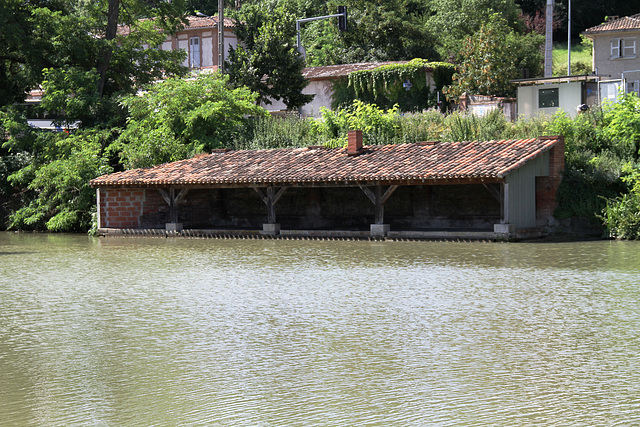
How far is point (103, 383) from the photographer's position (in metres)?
7.62

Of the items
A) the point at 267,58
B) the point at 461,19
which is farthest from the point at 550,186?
the point at 461,19

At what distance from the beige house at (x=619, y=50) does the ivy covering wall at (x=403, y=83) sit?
9.46 metres

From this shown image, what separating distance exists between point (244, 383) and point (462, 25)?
160ft

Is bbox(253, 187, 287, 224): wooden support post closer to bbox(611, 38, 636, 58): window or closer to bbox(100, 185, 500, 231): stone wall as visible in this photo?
bbox(100, 185, 500, 231): stone wall

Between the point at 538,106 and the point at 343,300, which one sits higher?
the point at 538,106

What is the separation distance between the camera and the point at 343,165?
24422mm

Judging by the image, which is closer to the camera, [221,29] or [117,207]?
[117,207]

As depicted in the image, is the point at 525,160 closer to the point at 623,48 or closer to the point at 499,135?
the point at 499,135

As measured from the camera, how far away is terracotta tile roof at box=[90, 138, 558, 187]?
22.0m

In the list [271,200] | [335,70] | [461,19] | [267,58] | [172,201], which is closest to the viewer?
[271,200]

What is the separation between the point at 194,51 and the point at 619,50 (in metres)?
24.8

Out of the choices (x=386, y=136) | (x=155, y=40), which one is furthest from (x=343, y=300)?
(x=155, y=40)

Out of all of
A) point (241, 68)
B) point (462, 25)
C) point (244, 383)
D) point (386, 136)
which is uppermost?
point (462, 25)

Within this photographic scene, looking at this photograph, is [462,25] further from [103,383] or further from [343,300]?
[103,383]
